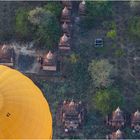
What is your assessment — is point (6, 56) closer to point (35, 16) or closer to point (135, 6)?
point (35, 16)

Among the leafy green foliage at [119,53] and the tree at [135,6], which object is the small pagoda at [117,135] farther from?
the tree at [135,6]

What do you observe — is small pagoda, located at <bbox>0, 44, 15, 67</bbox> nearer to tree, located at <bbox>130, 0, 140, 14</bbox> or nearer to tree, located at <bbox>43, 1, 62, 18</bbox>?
tree, located at <bbox>43, 1, 62, 18</bbox>

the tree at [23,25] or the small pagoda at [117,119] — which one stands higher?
the tree at [23,25]

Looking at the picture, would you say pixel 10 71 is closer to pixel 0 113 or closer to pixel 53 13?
pixel 0 113

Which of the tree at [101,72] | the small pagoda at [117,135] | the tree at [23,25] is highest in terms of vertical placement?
the tree at [23,25]

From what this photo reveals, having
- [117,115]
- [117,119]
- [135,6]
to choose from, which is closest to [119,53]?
[135,6]

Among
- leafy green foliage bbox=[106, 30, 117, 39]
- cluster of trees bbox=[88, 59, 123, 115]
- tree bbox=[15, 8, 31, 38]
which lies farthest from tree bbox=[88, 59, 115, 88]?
tree bbox=[15, 8, 31, 38]

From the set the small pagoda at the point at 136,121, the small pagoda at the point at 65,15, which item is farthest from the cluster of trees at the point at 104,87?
the small pagoda at the point at 65,15
